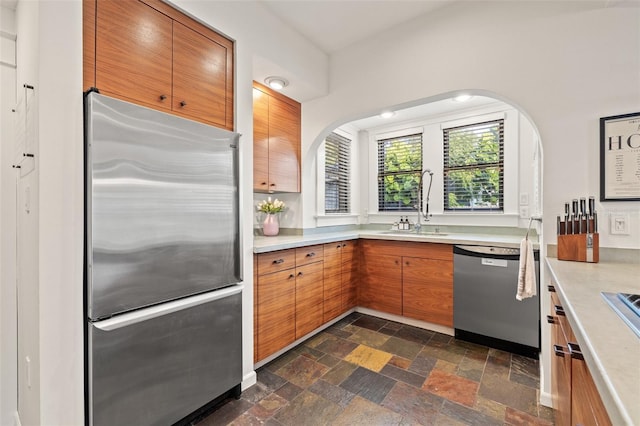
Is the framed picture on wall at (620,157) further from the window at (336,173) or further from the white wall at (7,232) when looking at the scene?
the white wall at (7,232)

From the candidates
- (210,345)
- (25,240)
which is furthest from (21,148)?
(210,345)

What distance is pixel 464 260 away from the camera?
257cm

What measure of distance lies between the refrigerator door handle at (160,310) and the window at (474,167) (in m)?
2.84

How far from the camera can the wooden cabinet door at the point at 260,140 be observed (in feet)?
8.69

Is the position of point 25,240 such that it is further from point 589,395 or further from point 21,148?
point 589,395

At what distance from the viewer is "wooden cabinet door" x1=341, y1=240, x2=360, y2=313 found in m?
3.07

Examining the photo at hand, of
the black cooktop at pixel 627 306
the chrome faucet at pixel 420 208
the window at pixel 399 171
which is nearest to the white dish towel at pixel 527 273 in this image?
the black cooktop at pixel 627 306

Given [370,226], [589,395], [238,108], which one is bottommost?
[589,395]

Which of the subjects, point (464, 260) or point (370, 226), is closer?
point (464, 260)

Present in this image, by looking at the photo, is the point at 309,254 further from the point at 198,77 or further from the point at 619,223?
the point at 619,223

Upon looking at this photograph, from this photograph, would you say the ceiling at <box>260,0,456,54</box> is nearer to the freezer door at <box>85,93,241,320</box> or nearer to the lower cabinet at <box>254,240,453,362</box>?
the freezer door at <box>85,93,241,320</box>

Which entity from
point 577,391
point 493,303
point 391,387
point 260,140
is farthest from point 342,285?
point 577,391

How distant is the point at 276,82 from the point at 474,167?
2.42m

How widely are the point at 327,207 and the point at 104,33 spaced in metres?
2.66
